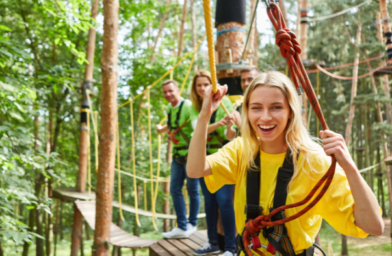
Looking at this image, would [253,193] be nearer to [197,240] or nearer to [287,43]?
[287,43]

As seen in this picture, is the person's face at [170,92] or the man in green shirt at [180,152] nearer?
the man in green shirt at [180,152]

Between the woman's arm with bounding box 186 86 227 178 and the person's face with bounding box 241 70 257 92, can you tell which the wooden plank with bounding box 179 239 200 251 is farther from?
the woman's arm with bounding box 186 86 227 178

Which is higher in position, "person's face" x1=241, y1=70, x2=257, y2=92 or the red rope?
"person's face" x1=241, y1=70, x2=257, y2=92

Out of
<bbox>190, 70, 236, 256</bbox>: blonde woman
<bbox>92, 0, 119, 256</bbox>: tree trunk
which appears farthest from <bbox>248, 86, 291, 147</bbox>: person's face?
<bbox>92, 0, 119, 256</bbox>: tree trunk

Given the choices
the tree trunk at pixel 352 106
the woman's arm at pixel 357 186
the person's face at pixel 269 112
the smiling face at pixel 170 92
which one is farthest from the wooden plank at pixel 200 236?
the tree trunk at pixel 352 106

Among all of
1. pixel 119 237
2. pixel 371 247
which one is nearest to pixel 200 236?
pixel 119 237

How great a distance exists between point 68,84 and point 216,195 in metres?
2.95

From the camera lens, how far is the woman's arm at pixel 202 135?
4.31ft

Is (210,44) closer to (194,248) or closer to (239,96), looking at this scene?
(239,96)

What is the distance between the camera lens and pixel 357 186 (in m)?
1.02

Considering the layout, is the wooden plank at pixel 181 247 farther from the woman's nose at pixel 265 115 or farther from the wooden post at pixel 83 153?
the wooden post at pixel 83 153

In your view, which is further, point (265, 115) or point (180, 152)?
point (180, 152)

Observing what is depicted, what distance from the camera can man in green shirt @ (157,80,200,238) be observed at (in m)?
3.22

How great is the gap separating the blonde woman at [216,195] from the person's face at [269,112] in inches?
47.5
